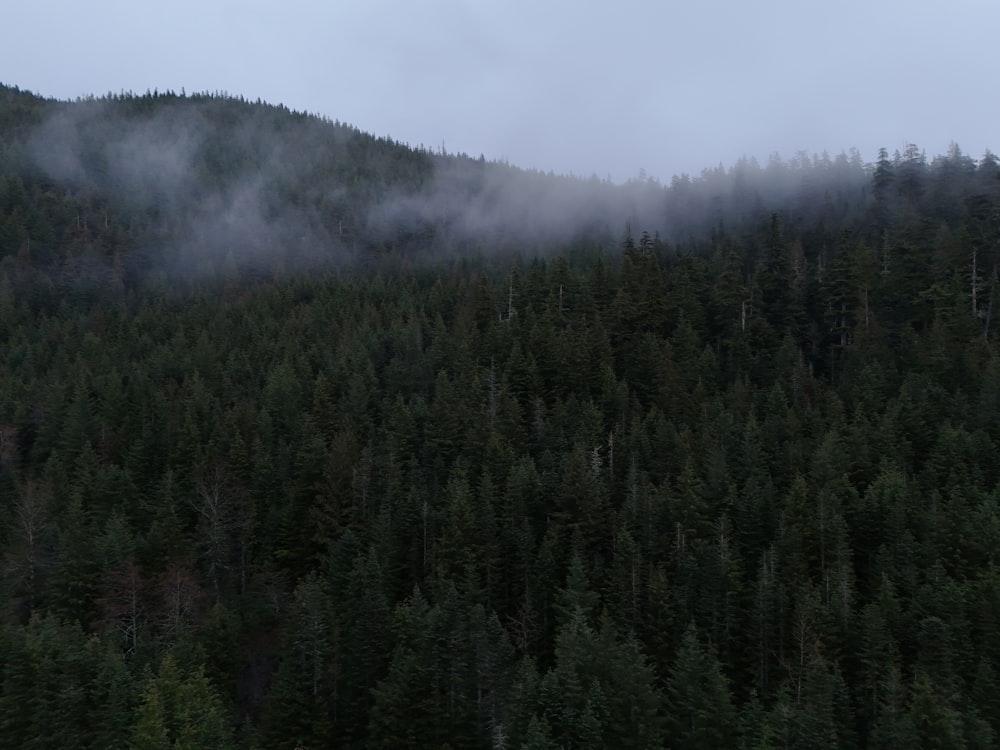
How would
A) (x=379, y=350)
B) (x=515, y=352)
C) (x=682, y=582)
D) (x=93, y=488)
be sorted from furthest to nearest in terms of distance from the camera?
(x=379, y=350) → (x=515, y=352) → (x=93, y=488) → (x=682, y=582)

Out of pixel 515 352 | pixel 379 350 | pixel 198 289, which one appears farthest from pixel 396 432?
pixel 198 289

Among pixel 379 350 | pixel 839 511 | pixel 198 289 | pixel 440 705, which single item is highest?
pixel 198 289

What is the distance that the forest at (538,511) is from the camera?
34000 mm

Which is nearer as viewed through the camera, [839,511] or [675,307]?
[839,511]

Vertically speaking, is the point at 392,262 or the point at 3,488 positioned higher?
the point at 392,262

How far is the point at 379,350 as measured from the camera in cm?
8038

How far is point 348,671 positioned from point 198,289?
362ft

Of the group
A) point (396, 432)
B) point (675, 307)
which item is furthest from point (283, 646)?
point (675, 307)

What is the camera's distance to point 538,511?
50906 millimetres

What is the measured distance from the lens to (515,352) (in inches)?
2729

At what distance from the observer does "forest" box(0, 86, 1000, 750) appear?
112 feet

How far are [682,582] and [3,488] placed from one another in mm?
59626

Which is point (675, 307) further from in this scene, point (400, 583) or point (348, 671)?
point (348, 671)

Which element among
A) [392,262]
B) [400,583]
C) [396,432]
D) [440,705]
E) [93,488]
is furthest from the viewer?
[392,262]
